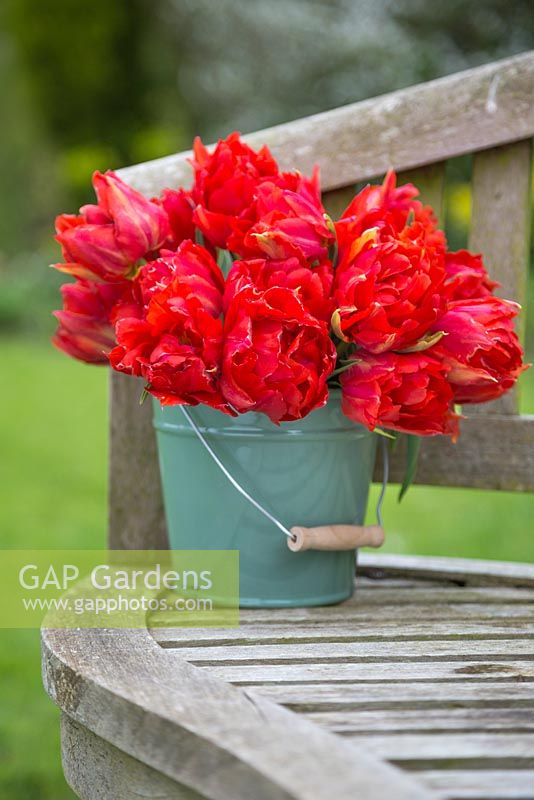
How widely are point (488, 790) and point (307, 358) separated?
17.5 inches

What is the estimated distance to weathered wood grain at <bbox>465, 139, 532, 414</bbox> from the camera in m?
1.30

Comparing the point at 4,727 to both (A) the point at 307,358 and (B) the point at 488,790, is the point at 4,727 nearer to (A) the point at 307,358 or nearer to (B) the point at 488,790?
(A) the point at 307,358

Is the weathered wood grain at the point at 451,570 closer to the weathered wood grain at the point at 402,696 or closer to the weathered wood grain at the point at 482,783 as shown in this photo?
the weathered wood grain at the point at 402,696

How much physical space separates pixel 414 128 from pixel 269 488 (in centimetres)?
53

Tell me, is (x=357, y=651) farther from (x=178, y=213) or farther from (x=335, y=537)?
(x=178, y=213)

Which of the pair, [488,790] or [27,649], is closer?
[488,790]

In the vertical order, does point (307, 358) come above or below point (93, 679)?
above

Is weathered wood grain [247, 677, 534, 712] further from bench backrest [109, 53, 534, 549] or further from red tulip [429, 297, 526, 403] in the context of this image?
bench backrest [109, 53, 534, 549]

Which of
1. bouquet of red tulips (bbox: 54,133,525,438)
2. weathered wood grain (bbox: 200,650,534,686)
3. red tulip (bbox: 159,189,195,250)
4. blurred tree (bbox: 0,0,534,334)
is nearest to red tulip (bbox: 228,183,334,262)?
bouquet of red tulips (bbox: 54,133,525,438)

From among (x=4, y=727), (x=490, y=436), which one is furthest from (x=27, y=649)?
(x=490, y=436)

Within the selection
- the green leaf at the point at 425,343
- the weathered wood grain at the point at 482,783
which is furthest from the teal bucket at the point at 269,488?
the weathered wood grain at the point at 482,783

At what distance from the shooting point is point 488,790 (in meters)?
0.64

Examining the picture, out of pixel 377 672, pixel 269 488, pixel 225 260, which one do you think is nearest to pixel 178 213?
pixel 225 260

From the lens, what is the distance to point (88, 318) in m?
1.13
